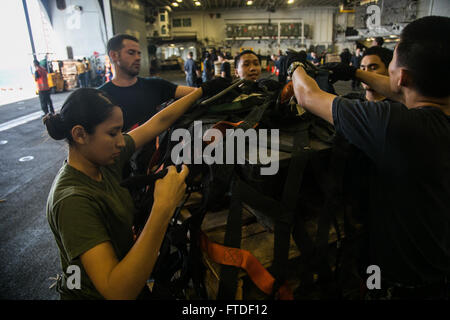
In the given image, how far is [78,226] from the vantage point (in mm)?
1050

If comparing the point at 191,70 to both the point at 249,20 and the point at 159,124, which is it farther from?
the point at 249,20

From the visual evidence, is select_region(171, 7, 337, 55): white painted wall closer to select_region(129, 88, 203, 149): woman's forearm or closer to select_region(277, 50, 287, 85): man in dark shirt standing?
Answer: select_region(277, 50, 287, 85): man in dark shirt standing

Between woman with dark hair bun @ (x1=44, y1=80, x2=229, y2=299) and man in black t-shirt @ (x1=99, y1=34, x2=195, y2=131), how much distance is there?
4.53 feet

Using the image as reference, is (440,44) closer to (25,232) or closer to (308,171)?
(308,171)

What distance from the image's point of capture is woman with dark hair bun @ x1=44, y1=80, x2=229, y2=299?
103cm

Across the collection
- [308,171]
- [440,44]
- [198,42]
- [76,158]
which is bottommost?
[308,171]

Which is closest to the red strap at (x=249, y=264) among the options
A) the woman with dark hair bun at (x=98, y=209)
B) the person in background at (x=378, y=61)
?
the woman with dark hair bun at (x=98, y=209)

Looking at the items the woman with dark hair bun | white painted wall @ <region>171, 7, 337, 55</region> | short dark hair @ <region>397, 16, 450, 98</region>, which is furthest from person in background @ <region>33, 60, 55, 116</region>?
white painted wall @ <region>171, 7, 337, 55</region>

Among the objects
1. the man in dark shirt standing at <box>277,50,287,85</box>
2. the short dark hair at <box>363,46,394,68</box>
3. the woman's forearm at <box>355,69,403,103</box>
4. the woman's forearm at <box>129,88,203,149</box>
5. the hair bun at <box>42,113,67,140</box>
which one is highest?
the short dark hair at <box>363,46,394,68</box>

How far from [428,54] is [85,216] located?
1560 mm

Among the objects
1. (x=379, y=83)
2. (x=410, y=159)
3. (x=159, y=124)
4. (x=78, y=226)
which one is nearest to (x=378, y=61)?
(x=379, y=83)
